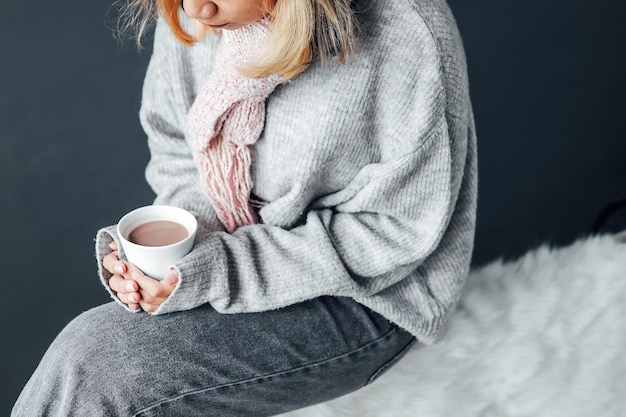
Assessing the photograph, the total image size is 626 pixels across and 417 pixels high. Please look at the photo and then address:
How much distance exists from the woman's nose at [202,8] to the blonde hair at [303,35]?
54mm

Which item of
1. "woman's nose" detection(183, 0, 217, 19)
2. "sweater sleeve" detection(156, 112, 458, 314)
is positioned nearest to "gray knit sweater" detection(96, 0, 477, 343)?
"sweater sleeve" detection(156, 112, 458, 314)

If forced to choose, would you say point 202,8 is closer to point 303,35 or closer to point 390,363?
point 303,35

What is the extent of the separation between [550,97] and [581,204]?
0.31 meters

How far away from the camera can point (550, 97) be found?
4.87ft

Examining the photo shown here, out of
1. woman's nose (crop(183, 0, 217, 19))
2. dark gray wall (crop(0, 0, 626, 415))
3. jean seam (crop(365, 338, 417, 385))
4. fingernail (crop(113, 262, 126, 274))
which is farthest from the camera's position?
dark gray wall (crop(0, 0, 626, 415))

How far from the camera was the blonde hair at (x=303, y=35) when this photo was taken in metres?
0.76

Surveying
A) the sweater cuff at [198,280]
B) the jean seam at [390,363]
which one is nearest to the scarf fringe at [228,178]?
the sweater cuff at [198,280]

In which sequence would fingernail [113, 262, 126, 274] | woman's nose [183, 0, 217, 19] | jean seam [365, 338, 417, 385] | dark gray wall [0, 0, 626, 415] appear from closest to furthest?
woman's nose [183, 0, 217, 19] < fingernail [113, 262, 126, 274] < jean seam [365, 338, 417, 385] < dark gray wall [0, 0, 626, 415]

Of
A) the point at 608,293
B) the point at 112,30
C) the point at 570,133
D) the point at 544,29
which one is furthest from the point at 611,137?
the point at 112,30

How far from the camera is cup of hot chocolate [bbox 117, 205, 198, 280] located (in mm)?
791

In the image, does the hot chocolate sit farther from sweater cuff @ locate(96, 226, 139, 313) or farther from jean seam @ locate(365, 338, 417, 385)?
jean seam @ locate(365, 338, 417, 385)

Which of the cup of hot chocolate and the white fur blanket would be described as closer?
the cup of hot chocolate

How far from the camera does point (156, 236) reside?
2.70 ft

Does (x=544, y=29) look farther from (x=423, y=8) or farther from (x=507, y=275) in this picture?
(x=423, y=8)
